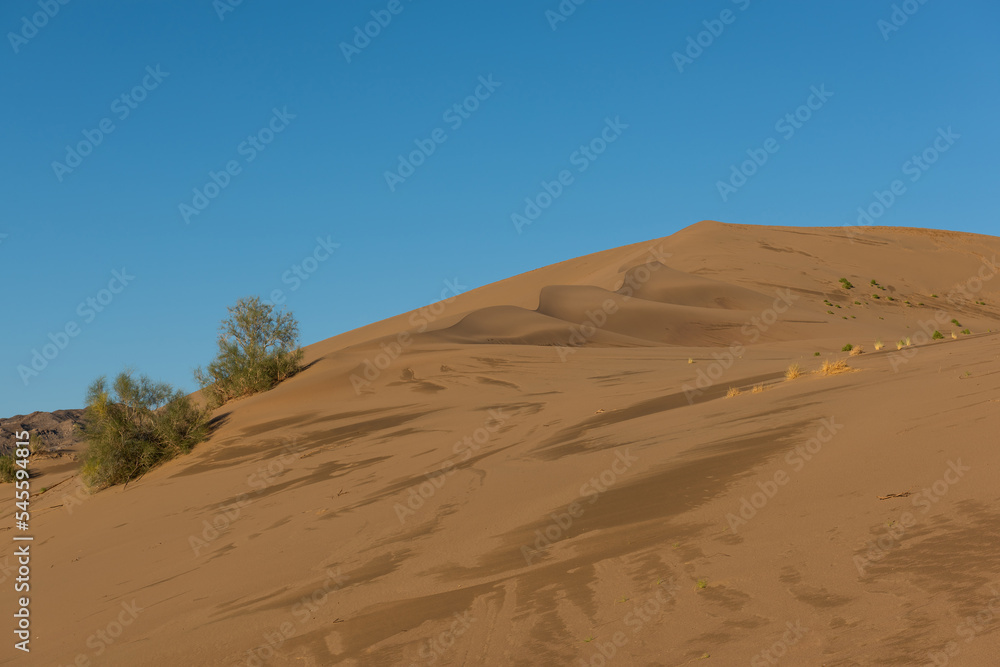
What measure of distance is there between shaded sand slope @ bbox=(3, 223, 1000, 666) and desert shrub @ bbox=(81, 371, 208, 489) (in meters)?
0.62

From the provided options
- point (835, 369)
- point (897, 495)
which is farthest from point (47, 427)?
point (897, 495)

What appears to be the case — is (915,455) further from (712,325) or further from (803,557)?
(712,325)

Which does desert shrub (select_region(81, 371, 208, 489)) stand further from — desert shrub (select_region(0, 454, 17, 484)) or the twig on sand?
the twig on sand

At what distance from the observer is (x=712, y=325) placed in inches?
1147

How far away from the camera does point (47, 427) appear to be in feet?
98.3

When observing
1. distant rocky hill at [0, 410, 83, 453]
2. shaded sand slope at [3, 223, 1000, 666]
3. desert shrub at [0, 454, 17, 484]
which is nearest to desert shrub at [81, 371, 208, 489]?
shaded sand slope at [3, 223, 1000, 666]

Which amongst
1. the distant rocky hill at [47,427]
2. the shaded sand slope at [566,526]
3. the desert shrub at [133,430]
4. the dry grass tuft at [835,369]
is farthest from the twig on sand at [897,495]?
the distant rocky hill at [47,427]

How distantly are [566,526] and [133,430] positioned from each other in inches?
483

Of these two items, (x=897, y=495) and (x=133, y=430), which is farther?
(x=133, y=430)

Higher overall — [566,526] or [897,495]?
[566,526]

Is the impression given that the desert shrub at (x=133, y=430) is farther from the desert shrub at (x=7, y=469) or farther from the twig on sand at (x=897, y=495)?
the twig on sand at (x=897, y=495)

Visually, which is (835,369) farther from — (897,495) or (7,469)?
(7,469)

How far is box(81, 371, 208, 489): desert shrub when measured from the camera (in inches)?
615

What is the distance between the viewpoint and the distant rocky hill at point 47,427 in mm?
27452
